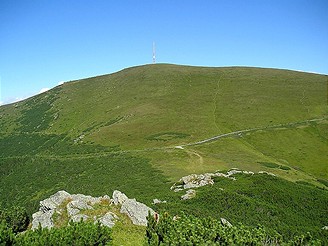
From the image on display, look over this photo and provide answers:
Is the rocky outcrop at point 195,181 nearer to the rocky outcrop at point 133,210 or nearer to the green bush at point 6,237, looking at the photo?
the rocky outcrop at point 133,210

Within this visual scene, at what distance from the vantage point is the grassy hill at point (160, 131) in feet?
250

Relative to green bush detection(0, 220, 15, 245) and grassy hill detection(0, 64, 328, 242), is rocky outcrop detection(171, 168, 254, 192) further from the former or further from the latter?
green bush detection(0, 220, 15, 245)

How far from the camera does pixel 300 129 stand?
356 ft

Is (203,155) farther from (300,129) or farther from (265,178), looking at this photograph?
(300,129)

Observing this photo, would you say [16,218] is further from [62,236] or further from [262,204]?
[262,204]

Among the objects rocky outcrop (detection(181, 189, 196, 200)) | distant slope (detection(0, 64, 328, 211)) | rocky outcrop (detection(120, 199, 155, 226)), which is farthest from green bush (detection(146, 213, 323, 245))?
distant slope (detection(0, 64, 328, 211))

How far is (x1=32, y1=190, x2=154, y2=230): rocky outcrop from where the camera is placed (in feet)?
101

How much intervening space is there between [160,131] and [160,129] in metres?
2.10

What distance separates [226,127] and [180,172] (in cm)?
4665

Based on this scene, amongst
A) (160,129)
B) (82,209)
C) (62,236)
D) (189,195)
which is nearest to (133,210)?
(82,209)

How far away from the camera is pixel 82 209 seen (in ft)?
106

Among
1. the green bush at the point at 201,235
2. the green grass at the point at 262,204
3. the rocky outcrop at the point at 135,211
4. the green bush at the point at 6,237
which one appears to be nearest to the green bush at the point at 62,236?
the green bush at the point at 6,237

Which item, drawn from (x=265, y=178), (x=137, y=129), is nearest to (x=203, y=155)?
(x=265, y=178)

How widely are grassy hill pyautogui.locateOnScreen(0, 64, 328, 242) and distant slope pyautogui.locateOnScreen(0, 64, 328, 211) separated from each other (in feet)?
1.32
